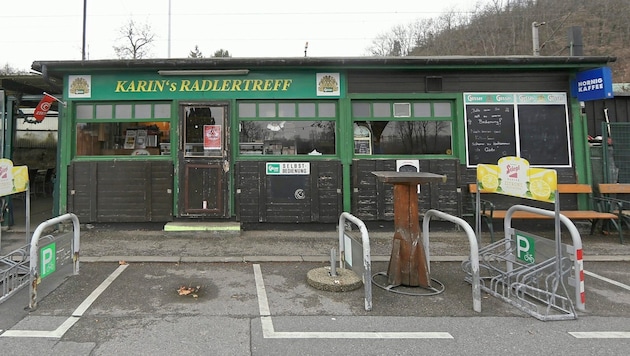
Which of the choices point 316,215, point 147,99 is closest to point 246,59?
point 147,99

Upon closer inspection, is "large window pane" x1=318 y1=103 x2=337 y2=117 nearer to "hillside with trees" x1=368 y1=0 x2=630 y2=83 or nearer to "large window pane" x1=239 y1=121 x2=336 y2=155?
→ "large window pane" x1=239 y1=121 x2=336 y2=155

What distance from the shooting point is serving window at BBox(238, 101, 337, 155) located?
7586 mm

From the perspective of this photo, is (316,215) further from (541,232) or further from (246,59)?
(541,232)

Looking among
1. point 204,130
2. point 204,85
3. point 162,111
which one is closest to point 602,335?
point 204,130

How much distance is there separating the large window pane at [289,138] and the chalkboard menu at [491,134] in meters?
3.20

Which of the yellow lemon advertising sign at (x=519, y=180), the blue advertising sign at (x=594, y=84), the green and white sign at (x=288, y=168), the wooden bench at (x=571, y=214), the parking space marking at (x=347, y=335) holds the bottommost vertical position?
the parking space marking at (x=347, y=335)

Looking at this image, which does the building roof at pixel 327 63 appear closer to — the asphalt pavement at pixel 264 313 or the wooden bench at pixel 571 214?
the wooden bench at pixel 571 214

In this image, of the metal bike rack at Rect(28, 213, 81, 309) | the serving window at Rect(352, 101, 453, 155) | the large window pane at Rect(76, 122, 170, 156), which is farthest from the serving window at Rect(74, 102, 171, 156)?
the serving window at Rect(352, 101, 453, 155)

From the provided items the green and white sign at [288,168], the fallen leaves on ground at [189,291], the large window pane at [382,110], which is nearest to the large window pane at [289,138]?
the green and white sign at [288,168]

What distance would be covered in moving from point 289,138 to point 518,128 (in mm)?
5234

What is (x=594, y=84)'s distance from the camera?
712 centimetres

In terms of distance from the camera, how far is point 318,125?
764 cm

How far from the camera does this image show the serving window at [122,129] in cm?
750

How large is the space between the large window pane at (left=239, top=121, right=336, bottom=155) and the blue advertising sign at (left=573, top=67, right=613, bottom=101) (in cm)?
552
